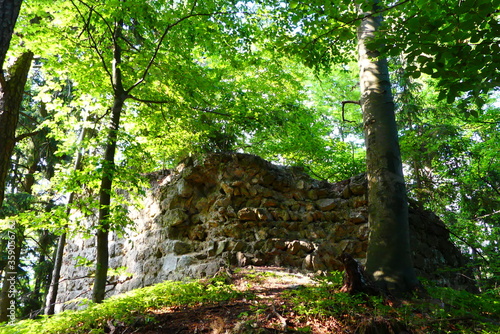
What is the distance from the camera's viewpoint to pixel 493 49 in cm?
244

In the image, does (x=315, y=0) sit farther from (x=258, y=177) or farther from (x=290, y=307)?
(x=258, y=177)

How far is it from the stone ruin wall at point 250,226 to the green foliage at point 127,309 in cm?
180

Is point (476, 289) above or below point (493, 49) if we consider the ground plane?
below

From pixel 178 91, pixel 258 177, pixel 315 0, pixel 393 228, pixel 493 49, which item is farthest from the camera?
pixel 258 177

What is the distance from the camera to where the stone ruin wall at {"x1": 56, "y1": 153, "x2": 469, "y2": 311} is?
20.2ft

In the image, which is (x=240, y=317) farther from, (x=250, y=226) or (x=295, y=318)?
(x=250, y=226)

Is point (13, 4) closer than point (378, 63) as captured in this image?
Yes

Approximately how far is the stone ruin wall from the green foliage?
180 centimetres

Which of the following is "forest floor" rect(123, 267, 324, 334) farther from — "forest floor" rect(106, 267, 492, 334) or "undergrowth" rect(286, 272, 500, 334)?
"undergrowth" rect(286, 272, 500, 334)

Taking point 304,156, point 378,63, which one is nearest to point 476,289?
point 304,156

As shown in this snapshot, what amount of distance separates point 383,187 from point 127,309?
3.37 metres

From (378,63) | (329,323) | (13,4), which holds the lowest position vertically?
(329,323)

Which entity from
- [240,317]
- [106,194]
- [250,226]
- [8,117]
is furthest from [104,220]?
[250,226]

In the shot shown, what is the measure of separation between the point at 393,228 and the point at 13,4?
4229 millimetres
